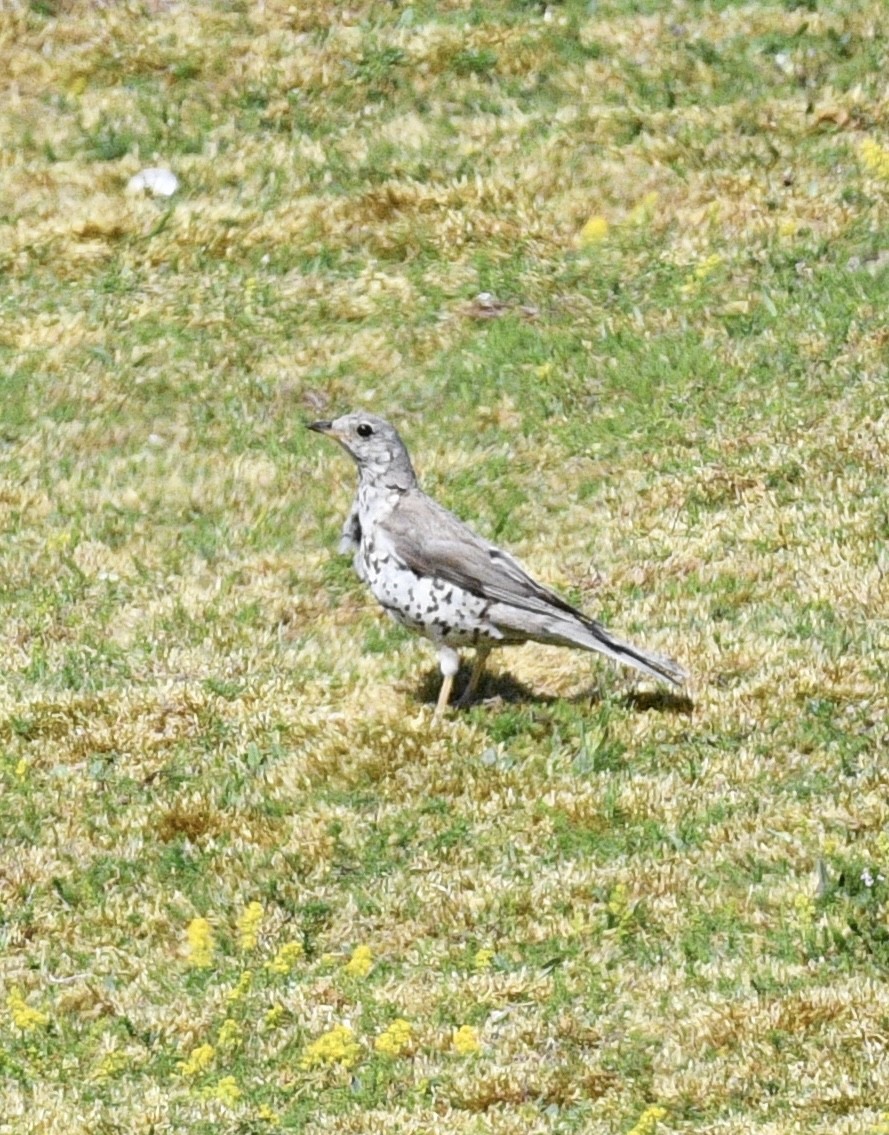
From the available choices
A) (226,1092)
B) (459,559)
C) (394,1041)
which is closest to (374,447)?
(459,559)

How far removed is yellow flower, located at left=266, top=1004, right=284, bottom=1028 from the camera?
9.05 meters

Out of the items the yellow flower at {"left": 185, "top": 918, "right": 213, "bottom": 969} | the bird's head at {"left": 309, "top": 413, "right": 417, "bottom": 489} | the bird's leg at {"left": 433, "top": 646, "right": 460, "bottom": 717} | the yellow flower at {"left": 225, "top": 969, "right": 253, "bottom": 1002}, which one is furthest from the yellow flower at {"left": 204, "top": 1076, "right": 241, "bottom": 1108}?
the bird's head at {"left": 309, "top": 413, "right": 417, "bottom": 489}

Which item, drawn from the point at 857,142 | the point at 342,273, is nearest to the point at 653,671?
the point at 342,273

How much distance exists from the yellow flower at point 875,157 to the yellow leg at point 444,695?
27.2 feet

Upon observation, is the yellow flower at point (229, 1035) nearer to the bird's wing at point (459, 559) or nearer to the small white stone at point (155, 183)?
the bird's wing at point (459, 559)

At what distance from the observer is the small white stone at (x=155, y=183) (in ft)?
62.4

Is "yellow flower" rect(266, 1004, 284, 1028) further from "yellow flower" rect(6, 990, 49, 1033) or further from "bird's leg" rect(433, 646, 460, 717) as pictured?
"bird's leg" rect(433, 646, 460, 717)

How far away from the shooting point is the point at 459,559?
1160cm

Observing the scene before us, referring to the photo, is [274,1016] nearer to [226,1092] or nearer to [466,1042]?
[226,1092]

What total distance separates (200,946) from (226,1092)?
1.29 meters

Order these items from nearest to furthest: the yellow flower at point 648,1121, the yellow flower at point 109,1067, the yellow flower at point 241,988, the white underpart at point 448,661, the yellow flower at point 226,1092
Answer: the yellow flower at point 648,1121, the yellow flower at point 226,1092, the yellow flower at point 109,1067, the yellow flower at point 241,988, the white underpart at point 448,661

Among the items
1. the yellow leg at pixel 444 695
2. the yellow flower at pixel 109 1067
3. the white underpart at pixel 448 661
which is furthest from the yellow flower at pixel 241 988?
the white underpart at pixel 448 661

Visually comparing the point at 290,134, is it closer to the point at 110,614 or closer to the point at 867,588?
the point at 110,614

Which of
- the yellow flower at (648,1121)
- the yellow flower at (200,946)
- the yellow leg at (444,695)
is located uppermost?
the yellow flower at (648,1121)
